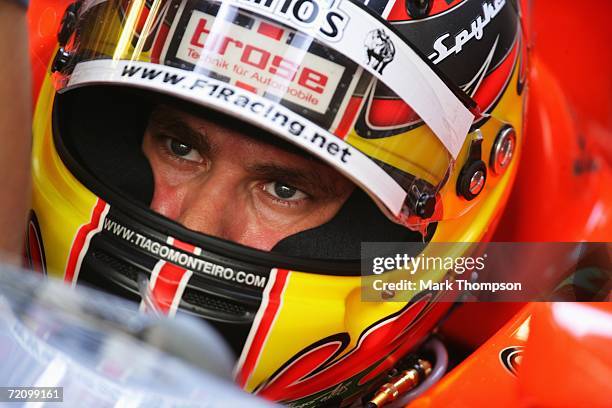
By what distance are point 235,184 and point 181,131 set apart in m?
0.11

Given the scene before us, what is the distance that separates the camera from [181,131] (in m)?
1.18

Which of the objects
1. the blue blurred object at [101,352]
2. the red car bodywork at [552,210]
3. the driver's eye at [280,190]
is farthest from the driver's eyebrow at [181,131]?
the blue blurred object at [101,352]

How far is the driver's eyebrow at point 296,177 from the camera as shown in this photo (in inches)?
44.9

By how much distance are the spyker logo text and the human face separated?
0.18 metres

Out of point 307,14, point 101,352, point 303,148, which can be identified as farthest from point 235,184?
point 101,352

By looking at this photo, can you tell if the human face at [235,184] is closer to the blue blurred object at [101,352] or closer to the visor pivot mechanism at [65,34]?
the visor pivot mechanism at [65,34]

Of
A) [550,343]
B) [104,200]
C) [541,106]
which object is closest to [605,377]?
[550,343]

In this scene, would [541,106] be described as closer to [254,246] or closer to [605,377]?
[254,246]

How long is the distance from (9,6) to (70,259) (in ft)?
1.50

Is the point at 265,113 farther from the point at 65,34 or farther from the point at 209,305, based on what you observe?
the point at 65,34

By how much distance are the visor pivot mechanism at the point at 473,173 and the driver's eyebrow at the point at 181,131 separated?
36cm

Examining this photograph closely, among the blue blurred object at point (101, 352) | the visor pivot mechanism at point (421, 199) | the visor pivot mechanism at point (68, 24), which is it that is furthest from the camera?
the visor pivot mechanism at point (68, 24)

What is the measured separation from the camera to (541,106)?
1.58 meters

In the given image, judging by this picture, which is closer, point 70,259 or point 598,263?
point 70,259
